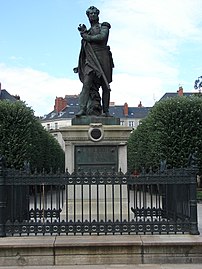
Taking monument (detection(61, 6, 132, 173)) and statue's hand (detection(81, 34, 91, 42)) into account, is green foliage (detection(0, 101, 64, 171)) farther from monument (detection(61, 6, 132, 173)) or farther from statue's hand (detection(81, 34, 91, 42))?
statue's hand (detection(81, 34, 91, 42))

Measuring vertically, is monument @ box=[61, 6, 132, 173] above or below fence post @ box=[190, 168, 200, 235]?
above

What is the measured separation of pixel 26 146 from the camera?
115 feet

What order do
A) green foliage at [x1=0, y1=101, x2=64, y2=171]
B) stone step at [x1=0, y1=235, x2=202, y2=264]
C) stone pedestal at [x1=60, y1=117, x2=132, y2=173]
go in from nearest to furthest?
stone step at [x1=0, y1=235, x2=202, y2=264], stone pedestal at [x1=60, y1=117, x2=132, y2=173], green foliage at [x1=0, y1=101, x2=64, y2=171]

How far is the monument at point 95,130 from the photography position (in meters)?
10.6

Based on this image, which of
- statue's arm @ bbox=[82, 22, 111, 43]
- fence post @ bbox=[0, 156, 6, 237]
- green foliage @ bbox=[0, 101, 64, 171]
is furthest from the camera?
green foliage @ bbox=[0, 101, 64, 171]

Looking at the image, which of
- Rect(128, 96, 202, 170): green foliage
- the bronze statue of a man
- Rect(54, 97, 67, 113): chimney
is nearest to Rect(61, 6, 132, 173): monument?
the bronze statue of a man

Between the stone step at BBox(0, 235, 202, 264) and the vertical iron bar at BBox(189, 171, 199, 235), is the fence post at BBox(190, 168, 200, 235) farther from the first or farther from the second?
the stone step at BBox(0, 235, 202, 264)

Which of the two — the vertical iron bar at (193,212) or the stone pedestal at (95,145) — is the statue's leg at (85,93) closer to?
the stone pedestal at (95,145)

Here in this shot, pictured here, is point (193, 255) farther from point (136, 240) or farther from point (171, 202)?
point (171, 202)

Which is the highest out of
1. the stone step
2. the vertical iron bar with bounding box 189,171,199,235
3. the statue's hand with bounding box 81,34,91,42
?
the statue's hand with bounding box 81,34,91,42

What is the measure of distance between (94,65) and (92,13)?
4.55ft

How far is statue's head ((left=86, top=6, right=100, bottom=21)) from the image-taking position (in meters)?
11.5

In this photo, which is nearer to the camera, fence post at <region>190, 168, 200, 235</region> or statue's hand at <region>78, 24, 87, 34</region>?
fence post at <region>190, 168, 200, 235</region>

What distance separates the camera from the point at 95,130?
35.4 ft
